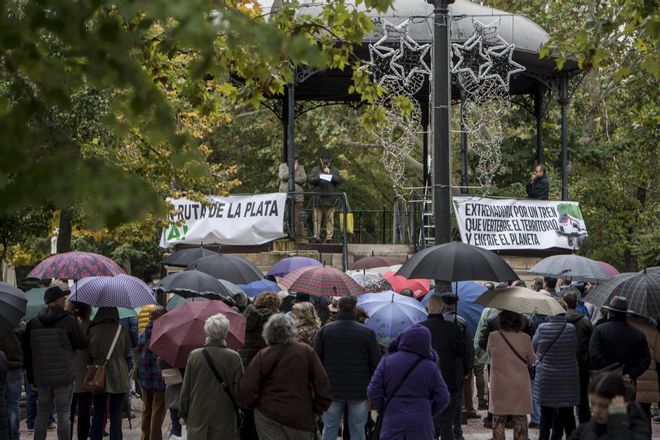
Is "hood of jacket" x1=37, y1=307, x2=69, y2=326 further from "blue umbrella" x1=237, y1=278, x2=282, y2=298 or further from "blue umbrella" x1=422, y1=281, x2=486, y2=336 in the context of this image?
"blue umbrella" x1=237, y1=278, x2=282, y2=298

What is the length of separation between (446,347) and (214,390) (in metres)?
2.80

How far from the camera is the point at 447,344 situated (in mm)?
11586

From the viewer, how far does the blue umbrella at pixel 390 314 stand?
1246cm

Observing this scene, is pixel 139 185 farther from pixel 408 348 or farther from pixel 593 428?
pixel 408 348

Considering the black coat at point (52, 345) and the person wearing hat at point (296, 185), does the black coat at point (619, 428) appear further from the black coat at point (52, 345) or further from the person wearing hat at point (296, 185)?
the person wearing hat at point (296, 185)

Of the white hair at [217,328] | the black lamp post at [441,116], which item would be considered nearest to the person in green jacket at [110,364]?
the white hair at [217,328]

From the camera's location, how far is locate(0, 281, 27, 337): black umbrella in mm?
10234

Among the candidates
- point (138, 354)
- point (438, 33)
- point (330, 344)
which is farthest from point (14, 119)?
point (138, 354)

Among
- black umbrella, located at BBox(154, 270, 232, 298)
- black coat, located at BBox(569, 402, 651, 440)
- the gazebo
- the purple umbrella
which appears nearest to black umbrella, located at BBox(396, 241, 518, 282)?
black umbrella, located at BBox(154, 270, 232, 298)

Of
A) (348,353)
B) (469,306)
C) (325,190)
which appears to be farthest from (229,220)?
(348,353)

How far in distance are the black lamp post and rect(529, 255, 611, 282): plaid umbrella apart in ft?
17.9

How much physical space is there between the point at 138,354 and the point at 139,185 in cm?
893

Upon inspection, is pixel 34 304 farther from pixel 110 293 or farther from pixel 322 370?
pixel 322 370

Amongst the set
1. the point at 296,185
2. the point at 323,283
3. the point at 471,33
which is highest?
the point at 471,33
